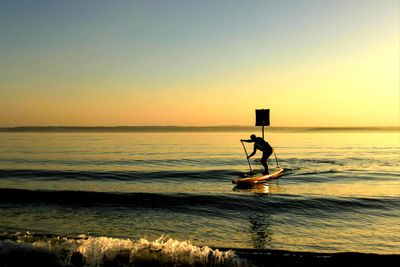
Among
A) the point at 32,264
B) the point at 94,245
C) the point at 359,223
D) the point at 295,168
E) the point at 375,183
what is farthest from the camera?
the point at 295,168

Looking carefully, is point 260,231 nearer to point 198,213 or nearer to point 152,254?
point 198,213

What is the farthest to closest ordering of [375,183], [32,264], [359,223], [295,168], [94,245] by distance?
1. [295,168]
2. [375,183]
3. [359,223]
4. [94,245]
5. [32,264]

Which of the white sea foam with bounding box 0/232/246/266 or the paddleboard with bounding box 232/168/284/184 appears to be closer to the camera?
the white sea foam with bounding box 0/232/246/266

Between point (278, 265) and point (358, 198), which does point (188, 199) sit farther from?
point (278, 265)

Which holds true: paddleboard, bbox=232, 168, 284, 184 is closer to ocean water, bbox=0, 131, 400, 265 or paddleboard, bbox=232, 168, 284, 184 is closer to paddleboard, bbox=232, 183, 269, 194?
paddleboard, bbox=232, 183, 269, 194

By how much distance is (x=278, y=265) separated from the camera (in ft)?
28.6

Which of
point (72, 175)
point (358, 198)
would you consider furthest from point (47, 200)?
point (358, 198)

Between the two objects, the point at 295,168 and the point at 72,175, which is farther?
the point at 295,168

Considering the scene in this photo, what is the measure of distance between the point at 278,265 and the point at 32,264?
546 centimetres

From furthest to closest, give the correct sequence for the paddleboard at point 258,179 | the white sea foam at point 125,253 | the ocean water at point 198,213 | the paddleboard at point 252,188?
the paddleboard at point 258,179 < the paddleboard at point 252,188 < the ocean water at point 198,213 < the white sea foam at point 125,253

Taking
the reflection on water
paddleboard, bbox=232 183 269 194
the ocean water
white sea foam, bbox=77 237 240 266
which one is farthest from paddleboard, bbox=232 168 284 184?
white sea foam, bbox=77 237 240 266

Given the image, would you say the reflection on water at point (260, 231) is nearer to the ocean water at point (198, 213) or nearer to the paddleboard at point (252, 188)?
the ocean water at point (198, 213)

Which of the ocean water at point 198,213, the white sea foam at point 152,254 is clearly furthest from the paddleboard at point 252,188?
the white sea foam at point 152,254

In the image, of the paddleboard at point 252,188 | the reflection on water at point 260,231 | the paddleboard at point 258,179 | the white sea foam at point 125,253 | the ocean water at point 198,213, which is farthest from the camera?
the paddleboard at point 258,179
